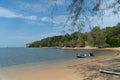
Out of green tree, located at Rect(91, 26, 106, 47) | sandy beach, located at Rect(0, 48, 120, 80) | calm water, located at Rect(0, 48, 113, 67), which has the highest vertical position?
green tree, located at Rect(91, 26, 106, 47)

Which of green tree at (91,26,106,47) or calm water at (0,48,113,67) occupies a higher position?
green tree at (91,26,106,47)

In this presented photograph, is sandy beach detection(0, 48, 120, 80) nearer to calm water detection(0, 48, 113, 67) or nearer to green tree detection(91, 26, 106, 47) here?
green tree detection(91, 26, 106, 47)

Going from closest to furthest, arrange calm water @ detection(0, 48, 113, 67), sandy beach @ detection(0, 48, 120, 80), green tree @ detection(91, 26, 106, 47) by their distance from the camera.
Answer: green tree @ detection(91, 26, 106, 47), sandy beach @ detection(0, 48, 120, 80), calm water @ detection(0, 48, 113, 67)

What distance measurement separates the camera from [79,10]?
8953mm

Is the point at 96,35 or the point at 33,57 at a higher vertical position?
the point at 96,35

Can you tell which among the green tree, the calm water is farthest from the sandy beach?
the calm water

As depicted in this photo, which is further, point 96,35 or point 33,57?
point 33,57

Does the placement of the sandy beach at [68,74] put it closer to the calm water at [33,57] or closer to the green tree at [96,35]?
the green tree at [96,35]

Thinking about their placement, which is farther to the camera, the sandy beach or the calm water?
the calm water

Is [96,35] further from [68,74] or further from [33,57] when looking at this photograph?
[33,57]

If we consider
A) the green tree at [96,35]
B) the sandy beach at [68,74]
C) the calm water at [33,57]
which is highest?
the green tree at [96,35]

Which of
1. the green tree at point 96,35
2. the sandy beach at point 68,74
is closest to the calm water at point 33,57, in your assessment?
the sandy beach at point 68,74

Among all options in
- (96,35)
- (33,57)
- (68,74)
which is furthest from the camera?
(33,57)

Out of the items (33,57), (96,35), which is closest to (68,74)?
(96,35)
